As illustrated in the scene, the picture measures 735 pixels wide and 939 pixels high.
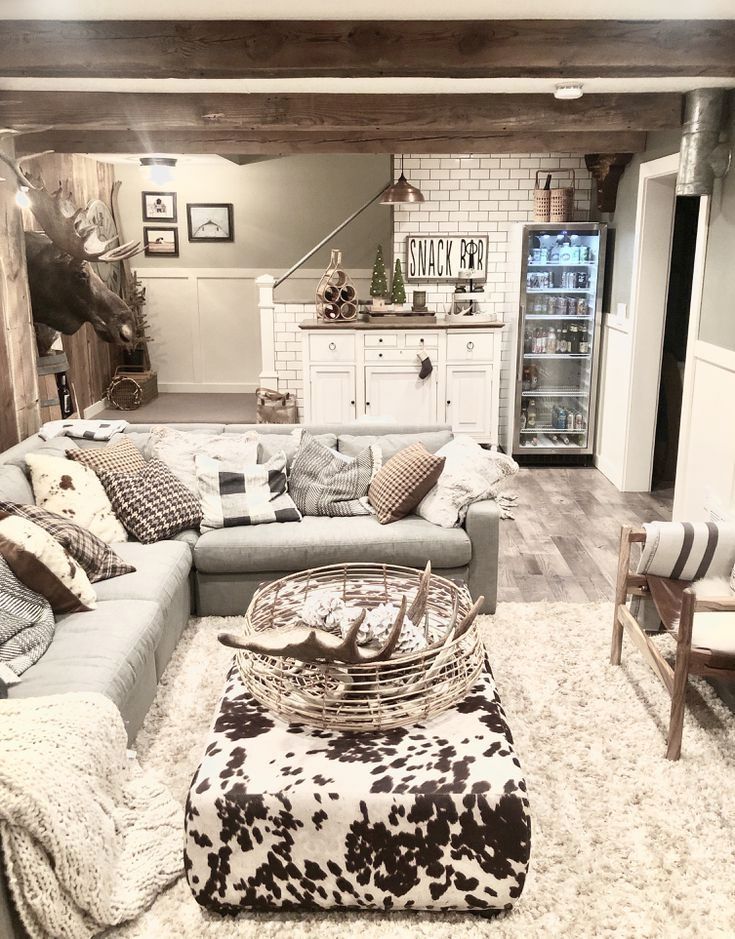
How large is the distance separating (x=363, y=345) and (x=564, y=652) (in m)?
3.61

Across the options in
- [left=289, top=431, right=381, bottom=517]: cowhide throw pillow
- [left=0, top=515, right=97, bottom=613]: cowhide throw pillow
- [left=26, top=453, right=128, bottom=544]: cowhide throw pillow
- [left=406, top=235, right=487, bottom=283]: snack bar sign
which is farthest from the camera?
[left=406, top=235, right=487, bottom=283]: snack bar sign

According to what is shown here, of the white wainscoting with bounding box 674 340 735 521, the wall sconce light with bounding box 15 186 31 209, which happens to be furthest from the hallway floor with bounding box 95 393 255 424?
the white wainscoting with bounding box 674 340 735 521

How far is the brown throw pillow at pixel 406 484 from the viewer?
13.4 ft

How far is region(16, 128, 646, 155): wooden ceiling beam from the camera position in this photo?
5.72m

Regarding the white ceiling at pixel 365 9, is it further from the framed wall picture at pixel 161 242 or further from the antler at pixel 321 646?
the framed wall picture at pixel 161 242

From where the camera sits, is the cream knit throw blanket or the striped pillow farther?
the striped pillow

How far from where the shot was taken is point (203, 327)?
366 inches

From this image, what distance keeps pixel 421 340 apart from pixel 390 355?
10.7 inches

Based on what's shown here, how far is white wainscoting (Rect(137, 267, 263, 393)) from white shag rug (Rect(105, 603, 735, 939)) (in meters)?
5.76

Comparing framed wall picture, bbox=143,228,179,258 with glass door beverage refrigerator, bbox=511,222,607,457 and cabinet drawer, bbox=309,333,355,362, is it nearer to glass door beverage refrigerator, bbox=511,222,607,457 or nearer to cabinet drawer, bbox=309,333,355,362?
cabinet drawer, bbox=309,333,355,362

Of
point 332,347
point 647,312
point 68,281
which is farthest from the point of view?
point 332,347

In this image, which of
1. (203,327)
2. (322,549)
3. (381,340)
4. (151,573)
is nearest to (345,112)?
(381,340)

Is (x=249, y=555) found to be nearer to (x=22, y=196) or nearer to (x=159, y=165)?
(x=22, y=196)

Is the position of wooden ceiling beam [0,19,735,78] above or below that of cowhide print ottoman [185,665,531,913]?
above
